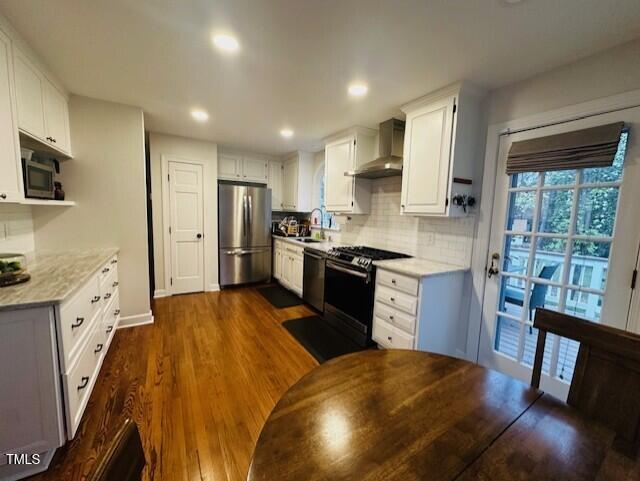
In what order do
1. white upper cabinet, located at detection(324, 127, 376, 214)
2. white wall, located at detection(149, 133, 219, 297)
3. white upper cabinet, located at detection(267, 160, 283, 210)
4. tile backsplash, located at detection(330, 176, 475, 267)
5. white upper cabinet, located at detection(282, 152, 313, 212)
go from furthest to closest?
white upper cabinet, located at detection(267, 160, 283, 210)
white upper cabinet, located at detection(282, 152, 313, 212)
white wall, located at detection(149, 133, 219, 297)
white upper cabinet, located at detection(324, 127, 376, 214)
tile backsplash, located at detection(330, 176, 475, 267)

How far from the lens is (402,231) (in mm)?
3104

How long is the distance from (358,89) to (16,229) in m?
3.14

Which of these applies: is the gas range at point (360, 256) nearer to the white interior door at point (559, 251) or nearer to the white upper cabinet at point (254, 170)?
the white interior door at point (559, 251)

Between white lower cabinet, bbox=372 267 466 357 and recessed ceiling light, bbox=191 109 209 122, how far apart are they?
99.9 inches

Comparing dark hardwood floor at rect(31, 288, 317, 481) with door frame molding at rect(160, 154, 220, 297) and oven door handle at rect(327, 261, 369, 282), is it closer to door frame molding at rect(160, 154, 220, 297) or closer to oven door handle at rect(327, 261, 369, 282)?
door frame molding at rect(160, 154, 220, 297)

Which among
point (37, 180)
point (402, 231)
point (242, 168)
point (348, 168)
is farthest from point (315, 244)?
point (37, 180)

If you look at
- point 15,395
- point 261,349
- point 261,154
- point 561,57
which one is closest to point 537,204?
point 561,57

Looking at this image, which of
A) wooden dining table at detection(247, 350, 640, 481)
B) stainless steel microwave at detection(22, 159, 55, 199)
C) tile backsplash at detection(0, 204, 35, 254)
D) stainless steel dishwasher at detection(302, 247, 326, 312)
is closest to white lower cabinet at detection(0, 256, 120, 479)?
stainless steel microwave at detection(22, 159, 55, 199)

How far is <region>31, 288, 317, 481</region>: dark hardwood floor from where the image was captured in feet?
4.81

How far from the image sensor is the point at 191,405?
6.13ft

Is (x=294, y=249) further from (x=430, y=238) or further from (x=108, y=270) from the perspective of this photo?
(x=108, y=270)

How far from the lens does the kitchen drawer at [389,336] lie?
2.30 metres

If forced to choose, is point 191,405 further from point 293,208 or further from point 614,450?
point 293,208

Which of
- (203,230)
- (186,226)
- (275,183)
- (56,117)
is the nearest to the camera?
(56,117)
